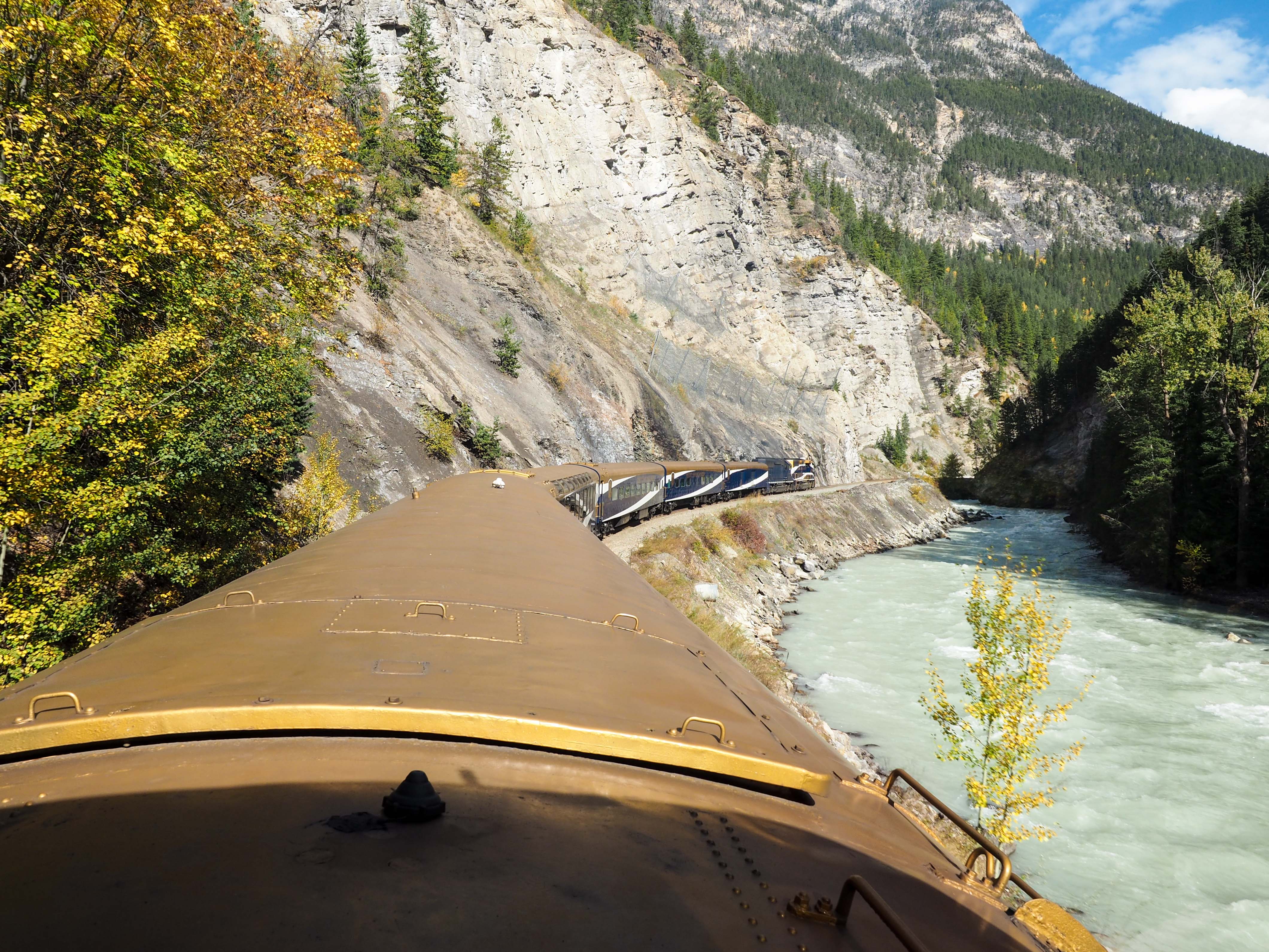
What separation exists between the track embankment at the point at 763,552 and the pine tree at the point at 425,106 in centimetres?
2582

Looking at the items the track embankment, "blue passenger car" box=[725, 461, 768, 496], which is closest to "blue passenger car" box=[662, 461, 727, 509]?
the track embankment

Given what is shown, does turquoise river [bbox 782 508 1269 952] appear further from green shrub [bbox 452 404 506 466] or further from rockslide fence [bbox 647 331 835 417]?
rockslide fence [bbox 647 331 835 417]

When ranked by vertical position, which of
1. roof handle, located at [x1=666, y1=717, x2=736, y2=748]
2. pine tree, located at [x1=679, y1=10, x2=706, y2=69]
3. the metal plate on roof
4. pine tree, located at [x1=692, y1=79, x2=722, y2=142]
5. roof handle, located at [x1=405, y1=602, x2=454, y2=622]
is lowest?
roof handle, located at [x1=666, y1=717, x2=736, y2=748]

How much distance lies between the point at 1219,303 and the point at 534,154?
43.5m

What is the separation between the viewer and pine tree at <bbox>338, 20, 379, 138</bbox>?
111ft

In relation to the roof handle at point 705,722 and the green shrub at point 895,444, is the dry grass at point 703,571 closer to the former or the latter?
the roof handle at point 705,722

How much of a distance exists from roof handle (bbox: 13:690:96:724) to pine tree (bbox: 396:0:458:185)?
41.4m

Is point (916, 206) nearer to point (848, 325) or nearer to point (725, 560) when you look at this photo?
point (848, 325)

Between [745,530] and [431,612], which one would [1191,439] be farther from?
[431,612]

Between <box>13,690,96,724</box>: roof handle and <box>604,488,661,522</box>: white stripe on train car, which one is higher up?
<box>13,690,96,724</box>: roof handle

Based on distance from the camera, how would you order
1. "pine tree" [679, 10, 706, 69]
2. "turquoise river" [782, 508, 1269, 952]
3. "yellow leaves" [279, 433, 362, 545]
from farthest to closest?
"pine tree" [679, 10, 706, 69], "yellow leaves" [279, 433, 362, 545], "turquoise river" [782, 508, 1269, 952]

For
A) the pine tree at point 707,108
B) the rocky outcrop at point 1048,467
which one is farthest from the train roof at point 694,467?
the pine tree at point 707,108

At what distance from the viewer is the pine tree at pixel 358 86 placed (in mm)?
33875

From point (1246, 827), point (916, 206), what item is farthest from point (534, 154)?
point (916, 206)
